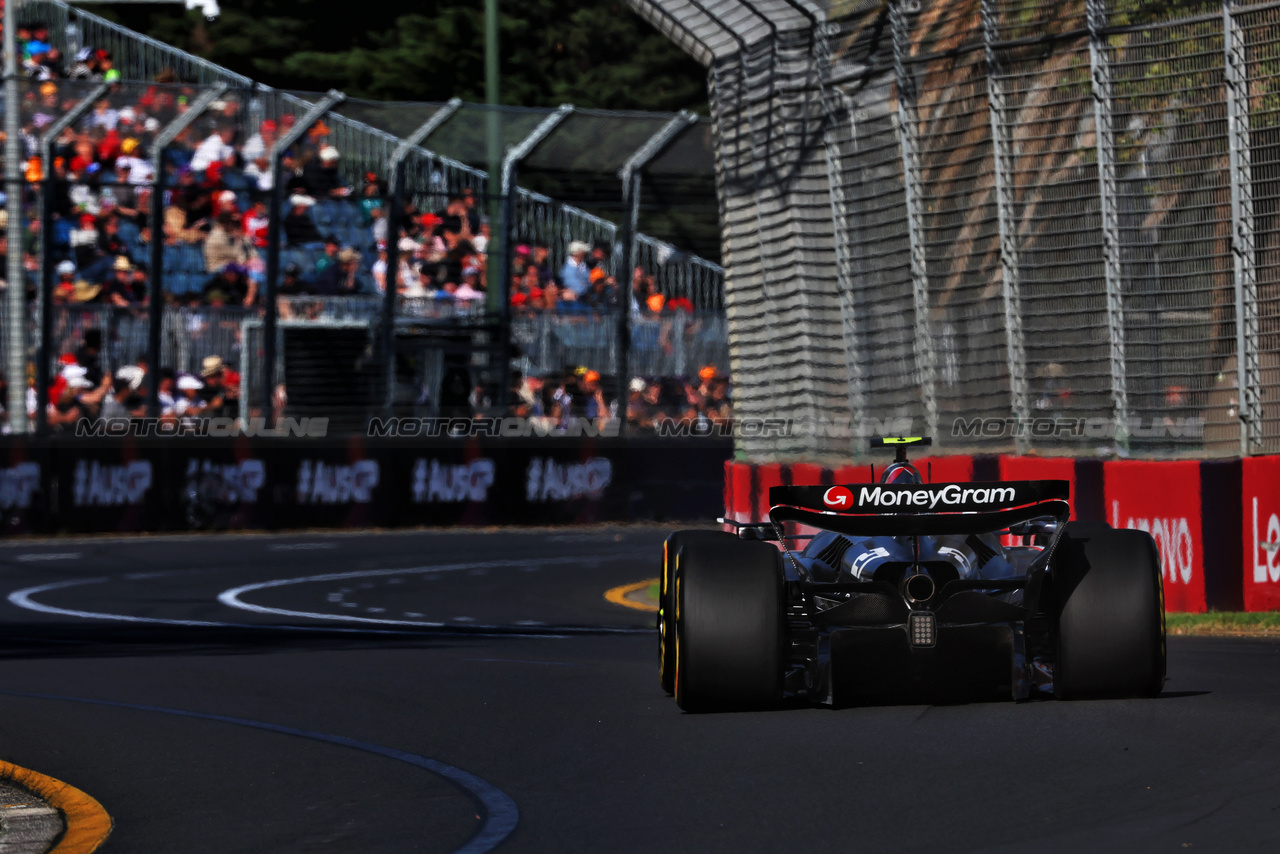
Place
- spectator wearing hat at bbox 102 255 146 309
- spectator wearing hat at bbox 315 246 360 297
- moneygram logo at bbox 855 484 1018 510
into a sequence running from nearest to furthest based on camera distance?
moneygram logo at bbox 855 484 1018 510, spectator wearing hat at bbox 102 255 146 309, spectator wearing hat at bbox 315 246 360 297

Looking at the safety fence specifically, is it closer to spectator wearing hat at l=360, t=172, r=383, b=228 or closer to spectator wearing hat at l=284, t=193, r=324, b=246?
spectator wearing hat at l=360, t=172, r=383, b=228

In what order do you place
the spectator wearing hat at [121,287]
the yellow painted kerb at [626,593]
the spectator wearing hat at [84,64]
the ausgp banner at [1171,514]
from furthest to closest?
the spectator wearing hat at [84,64], the spectator wearing hat at [121,287], the yellow painted kerb at [626,593], the ausgp banner at [1171,514]

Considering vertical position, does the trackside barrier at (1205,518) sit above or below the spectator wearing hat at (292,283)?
below

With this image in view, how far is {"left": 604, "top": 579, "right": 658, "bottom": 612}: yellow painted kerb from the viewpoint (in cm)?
1534

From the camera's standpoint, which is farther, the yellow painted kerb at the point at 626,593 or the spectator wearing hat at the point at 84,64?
the spectator wearing hat at the point at 84,64

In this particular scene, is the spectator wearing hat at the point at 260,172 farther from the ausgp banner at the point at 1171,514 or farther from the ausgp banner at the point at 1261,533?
the ausgp banner at the point at 1261,533

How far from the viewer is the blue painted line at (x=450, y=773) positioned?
6.12 metres

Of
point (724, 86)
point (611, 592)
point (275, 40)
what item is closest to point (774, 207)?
point (724, 86)

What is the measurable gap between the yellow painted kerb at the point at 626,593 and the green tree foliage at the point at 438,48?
95.5ft

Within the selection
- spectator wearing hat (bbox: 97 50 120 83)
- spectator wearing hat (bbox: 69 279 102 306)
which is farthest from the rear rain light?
spectator wearing hat (bbox: 97 50 120 83)

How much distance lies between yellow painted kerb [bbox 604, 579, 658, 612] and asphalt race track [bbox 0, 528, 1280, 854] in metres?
1.73

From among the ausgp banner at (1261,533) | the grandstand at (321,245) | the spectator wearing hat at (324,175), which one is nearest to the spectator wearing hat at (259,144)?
the grandstand at (321,245)

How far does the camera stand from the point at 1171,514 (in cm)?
1287

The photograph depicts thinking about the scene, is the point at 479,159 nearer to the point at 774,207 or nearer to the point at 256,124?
the point at 256,124
